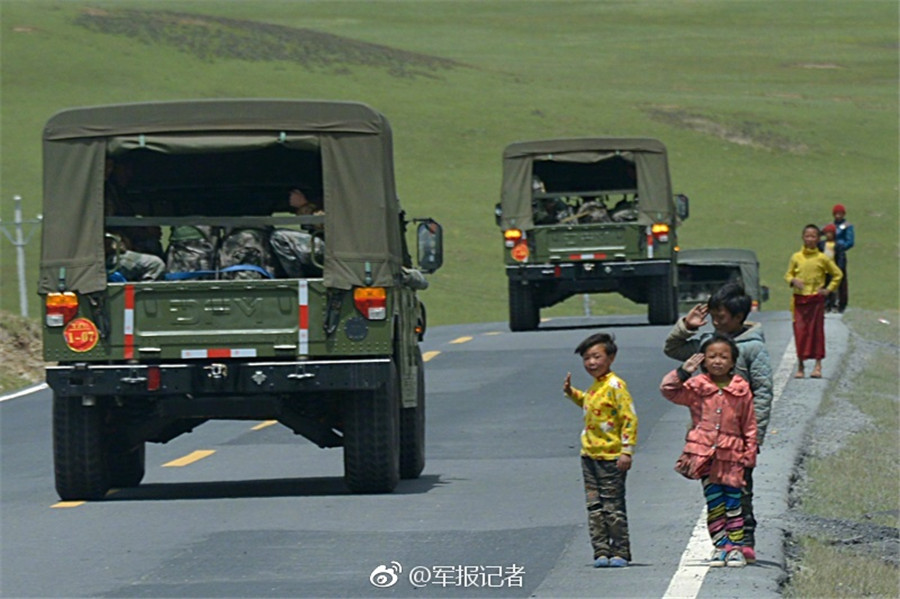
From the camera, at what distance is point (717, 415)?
969 centimetres

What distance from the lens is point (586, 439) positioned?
10016mm

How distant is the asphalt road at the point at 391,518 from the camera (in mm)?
10016

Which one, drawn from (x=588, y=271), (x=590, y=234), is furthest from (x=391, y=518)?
(x=590, y=234)

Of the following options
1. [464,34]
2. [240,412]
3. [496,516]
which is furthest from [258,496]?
[464,34]

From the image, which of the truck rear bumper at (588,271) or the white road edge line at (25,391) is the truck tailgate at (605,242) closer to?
the truck rear bumper at (588,271)

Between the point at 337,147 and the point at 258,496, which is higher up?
the point at 337,147

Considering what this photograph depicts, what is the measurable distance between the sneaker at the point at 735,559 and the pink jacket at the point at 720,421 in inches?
12.9

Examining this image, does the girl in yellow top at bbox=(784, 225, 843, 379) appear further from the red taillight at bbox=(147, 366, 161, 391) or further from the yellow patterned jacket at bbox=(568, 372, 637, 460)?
the yellow patterned jacket at bbox=(568, 372, 637, 460)

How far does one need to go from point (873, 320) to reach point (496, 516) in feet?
70.3

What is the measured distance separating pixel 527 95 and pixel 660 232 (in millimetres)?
63542

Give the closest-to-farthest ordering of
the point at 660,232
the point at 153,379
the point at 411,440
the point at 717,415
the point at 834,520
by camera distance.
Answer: the point at 717,415 → the point at 834,520 → the point at 153,379 → the point at 411,440 → the point at 660,232

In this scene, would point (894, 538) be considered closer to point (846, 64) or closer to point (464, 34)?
point (846, 64)

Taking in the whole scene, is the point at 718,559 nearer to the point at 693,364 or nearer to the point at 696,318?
the point at 693,364

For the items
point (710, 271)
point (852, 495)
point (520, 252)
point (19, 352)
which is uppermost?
point (520, 252)
